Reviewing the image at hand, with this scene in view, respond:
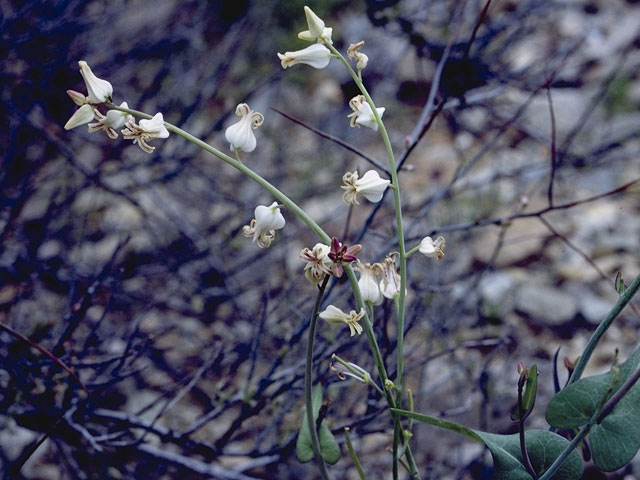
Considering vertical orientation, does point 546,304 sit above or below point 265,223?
below

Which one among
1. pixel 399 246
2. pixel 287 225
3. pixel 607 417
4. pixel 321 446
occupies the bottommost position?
pixel 287 225

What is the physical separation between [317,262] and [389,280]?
0.09 metres

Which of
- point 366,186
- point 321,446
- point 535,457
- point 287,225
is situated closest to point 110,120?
point 366,186

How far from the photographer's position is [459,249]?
1970 mm

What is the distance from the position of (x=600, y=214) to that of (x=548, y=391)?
0.83 meters

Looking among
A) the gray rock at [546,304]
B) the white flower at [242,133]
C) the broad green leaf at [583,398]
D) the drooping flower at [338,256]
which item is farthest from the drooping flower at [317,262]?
the gray rock at [546,304]

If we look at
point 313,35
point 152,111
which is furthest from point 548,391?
point 152,111

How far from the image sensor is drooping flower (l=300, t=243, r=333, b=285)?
45 centimetres

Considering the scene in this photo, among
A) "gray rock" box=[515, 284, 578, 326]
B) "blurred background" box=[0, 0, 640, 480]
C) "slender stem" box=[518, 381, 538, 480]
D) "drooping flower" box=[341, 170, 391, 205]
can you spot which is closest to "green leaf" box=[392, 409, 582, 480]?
"slender stem" box=[518, 381, 538, 480]

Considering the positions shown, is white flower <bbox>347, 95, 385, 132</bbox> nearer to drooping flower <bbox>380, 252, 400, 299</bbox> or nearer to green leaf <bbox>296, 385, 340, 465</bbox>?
drooping flower <bbox>380, 252, 400, 299</bbox>

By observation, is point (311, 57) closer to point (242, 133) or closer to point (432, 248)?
point (242, 133)

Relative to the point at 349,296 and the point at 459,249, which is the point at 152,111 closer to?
the point at 459,249

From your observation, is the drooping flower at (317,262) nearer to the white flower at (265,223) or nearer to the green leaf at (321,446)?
the white flower at (265,223)

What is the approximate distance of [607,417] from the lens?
1.62 feet
